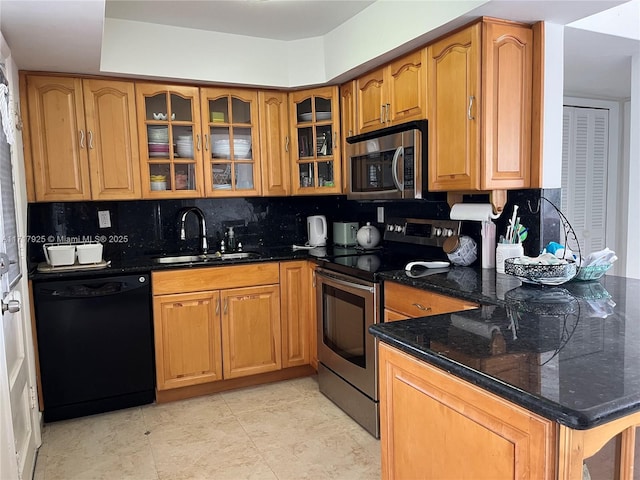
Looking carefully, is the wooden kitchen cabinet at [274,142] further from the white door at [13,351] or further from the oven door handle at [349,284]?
the white door at [13,351]

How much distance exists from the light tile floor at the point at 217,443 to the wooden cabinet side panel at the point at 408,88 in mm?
1805

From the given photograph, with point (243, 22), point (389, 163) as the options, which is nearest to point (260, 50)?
point (243, 22)

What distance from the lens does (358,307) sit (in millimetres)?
2723

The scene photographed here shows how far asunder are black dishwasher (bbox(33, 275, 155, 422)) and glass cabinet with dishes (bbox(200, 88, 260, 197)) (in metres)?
0.95

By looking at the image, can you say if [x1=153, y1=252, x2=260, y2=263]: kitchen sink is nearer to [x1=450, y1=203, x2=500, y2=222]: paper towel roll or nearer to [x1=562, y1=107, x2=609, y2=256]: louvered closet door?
[x1=450, y1=203, x2=500, y2=222]: paper towel roll

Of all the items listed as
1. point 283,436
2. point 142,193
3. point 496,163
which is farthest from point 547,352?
point 142,193

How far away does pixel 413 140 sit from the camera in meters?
2.66

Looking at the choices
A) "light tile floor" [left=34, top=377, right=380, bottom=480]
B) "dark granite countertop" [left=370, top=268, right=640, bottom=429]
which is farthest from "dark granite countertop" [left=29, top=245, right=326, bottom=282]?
"dark granite countertop" [left=370, top=268, right=640, bottom=429]

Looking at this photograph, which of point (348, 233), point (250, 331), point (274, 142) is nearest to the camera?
point (250, 331)

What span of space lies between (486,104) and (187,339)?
2.23 meters

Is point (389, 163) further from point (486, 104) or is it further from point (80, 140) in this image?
point (80, 140)

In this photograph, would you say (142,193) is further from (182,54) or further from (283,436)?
(283,436)

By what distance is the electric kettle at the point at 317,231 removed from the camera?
380 centimetres

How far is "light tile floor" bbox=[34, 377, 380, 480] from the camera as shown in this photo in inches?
92.0
